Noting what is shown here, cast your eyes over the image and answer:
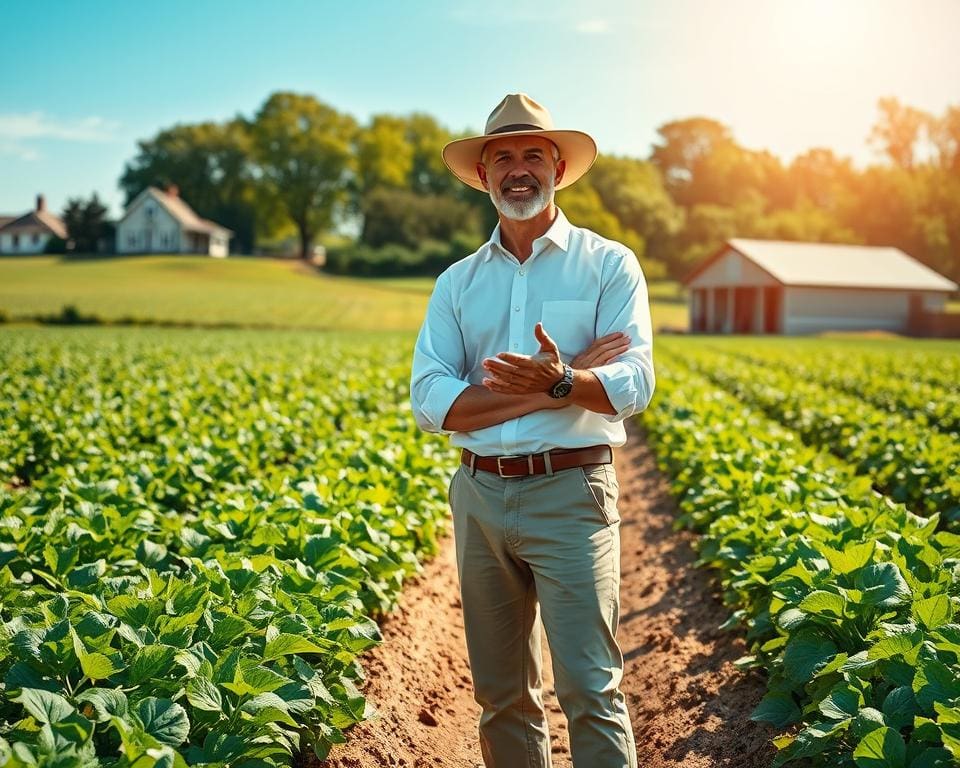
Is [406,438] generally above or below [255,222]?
below

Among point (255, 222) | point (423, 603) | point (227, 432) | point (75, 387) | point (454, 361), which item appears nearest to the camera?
point (454, 361)

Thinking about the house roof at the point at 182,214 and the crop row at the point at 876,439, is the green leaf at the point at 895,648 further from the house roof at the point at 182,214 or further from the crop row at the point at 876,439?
the house roof at the point at 182,214

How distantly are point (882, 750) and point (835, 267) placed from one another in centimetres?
5184

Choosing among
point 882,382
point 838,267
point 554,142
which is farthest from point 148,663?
point 838,267

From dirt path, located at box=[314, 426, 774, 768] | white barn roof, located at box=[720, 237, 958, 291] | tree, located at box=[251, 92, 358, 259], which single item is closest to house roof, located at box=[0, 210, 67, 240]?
tree, located at box=[251, 92, 358, 259]

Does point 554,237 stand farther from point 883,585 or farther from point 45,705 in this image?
point 45,705

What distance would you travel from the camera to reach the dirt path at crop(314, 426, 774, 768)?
434cm

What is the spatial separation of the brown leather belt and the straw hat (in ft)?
3.89

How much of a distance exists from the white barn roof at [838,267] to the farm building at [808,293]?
0.05 meters

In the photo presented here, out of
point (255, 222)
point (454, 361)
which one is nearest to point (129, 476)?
point (454, 361)

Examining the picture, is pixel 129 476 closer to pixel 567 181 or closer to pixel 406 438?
pixel 406 438

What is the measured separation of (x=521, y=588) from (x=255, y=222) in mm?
93577

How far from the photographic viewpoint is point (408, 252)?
79.1m

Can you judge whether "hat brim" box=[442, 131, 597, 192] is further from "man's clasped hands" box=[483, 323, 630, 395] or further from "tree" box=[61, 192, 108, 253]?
"tree" box=[61, 192, 108, 253]
